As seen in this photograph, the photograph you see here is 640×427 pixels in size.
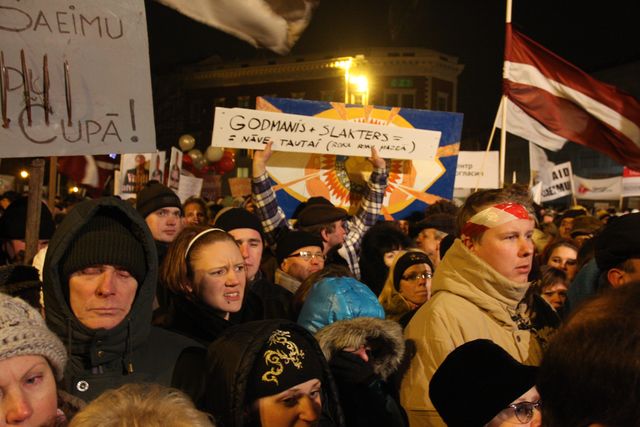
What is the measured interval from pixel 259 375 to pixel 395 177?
4909mm

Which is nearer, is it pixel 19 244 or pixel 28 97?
pixel 28 97

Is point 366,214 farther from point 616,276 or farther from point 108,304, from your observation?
point 108,304

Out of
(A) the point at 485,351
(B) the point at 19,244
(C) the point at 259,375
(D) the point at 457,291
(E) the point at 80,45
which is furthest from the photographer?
(B) the point at 19,244

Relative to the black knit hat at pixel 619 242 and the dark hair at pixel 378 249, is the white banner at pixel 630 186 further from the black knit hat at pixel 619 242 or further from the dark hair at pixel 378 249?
the black knit hat at pixel 619 242

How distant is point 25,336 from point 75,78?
5.83 ft

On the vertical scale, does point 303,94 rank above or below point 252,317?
above

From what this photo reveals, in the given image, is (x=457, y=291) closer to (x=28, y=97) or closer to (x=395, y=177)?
(x=28, y=97)

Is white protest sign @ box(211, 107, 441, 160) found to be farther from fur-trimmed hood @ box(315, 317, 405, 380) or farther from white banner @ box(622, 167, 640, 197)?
white banner @ box(622, 167, 640, 197)

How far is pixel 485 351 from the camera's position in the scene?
2344 millimetres

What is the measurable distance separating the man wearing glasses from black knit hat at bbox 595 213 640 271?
2.05 m

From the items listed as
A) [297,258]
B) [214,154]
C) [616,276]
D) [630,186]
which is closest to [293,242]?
[297,258]

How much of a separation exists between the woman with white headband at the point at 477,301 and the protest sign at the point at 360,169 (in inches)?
131

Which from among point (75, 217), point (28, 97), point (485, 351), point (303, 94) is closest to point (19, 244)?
point (28, 97)

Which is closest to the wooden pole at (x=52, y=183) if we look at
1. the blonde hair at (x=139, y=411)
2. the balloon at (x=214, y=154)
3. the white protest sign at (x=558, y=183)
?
the blonde hair at (x=139, y=411)
